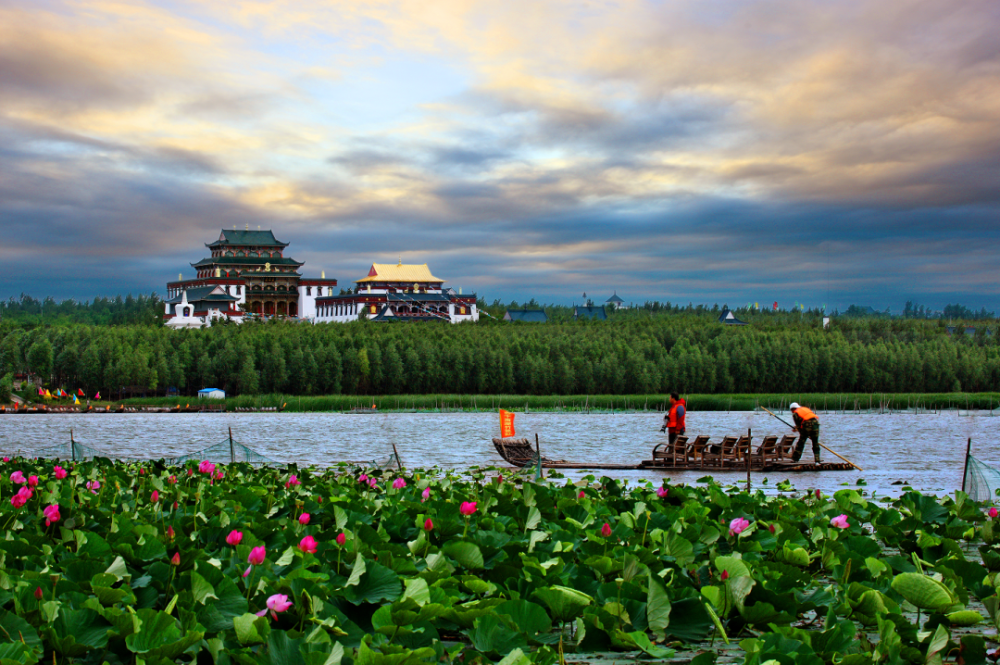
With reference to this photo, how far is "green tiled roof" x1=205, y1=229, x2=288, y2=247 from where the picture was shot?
70.5 m

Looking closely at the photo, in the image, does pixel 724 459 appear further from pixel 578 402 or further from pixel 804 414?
pixel 578 402

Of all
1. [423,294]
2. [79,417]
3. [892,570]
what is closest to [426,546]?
[892,570]

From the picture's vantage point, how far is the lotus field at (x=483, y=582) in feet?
10.1

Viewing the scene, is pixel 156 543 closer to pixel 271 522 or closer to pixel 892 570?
pixel 271 522

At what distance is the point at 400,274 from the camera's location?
72.9 metres

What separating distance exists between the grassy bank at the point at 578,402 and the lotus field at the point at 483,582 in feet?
128

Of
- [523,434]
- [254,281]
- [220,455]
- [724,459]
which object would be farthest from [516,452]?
[254,281]

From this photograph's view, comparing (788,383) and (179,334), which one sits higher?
(179,334)

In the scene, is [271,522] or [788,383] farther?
[788,383]

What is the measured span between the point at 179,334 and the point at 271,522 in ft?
171

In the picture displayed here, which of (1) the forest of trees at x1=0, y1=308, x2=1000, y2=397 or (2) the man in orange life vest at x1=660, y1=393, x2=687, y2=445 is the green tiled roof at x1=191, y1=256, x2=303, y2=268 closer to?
(1) the forest of trees at x1=0, y1=308, x2=1000, y2=397

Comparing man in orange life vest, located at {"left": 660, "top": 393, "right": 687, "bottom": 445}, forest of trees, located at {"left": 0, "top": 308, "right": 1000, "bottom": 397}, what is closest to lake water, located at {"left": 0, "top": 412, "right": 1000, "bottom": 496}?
man in orange life vest, located at {"left": 660, "top": 393, "right": 687, "bottom": 445}

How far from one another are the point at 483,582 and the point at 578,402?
45.5 m

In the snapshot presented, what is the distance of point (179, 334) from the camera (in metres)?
53.3
